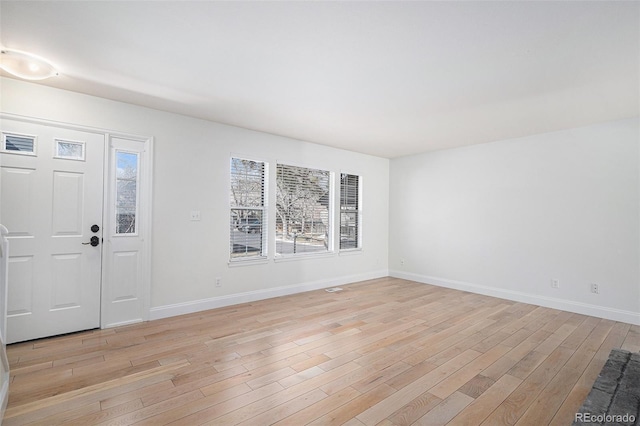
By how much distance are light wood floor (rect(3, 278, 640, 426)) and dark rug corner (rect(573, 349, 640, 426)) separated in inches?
3.9

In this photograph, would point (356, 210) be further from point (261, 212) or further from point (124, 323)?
point (124, 323)

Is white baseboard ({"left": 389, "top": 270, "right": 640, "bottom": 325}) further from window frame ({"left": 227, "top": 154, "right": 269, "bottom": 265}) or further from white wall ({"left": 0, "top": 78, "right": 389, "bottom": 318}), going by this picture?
window frame ({"left": 227, "top": 154, "right": 269, "bottom": 265})

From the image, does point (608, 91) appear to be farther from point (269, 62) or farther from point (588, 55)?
point (269, 62)

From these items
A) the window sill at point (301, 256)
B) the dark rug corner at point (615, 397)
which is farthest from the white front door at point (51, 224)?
the dark rug corner at point (615, 397)

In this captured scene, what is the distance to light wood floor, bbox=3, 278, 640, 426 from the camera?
199 centimetres

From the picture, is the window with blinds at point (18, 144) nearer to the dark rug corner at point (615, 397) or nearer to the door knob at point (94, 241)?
the door knob at point (94, 241)

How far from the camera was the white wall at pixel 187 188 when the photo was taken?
10.9 feet

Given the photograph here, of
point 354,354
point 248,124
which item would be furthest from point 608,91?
point 248,124

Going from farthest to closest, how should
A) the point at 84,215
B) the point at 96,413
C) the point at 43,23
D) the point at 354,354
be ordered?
1. the point at 84,215
2. the point at 354,354
3. the point at 43,23
4. the point at 96,413

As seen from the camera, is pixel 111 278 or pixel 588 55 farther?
pixel 111 278

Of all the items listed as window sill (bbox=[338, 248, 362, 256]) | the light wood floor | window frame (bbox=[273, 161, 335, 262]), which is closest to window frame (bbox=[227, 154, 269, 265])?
window frame (bbox=[273, 161, 335, 262])

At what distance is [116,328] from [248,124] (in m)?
3.05

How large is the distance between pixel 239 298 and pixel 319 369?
222 centimetres

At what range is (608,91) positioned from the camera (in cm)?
311
